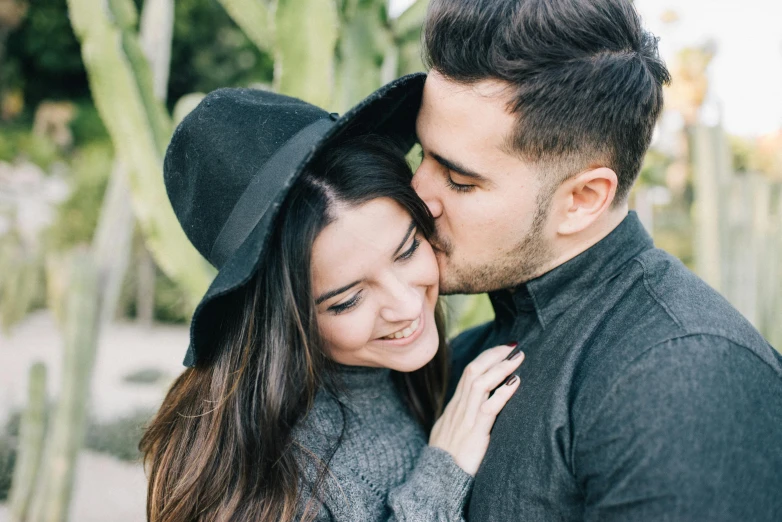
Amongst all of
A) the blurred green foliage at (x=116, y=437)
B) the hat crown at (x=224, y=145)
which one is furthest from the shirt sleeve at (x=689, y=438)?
the blurred green foliage at (x=116, y=437)

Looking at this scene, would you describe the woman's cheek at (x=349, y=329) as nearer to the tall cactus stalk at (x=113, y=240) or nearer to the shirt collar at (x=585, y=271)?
the shirt collar at (x=585, y=271)

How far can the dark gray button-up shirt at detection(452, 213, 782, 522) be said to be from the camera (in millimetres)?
1191

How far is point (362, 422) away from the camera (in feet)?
6.53

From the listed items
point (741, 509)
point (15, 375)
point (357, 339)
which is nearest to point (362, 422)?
point (357, 339)

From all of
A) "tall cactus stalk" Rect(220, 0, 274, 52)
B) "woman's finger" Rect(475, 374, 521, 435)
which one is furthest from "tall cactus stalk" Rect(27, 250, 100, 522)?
"woman's finger" Rect(475, 374, 521, 435)

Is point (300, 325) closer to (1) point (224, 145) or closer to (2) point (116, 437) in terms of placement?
(1) point (224, 145)

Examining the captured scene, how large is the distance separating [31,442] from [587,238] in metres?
3.26

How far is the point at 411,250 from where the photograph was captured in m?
1.82

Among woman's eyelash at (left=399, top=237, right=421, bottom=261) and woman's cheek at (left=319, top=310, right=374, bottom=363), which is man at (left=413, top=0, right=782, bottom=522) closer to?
woman's eyelash at (left=399, top=237, right=421, bottom=261)

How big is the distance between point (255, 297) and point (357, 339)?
298 mm

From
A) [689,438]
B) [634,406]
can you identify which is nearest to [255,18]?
[634,406]

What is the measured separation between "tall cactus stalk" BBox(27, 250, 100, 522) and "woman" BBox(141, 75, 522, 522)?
167cm

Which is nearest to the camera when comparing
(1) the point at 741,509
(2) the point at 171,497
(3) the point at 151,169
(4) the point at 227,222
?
(1) the point at 741,509

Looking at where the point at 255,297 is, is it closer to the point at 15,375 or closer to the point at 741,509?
the point at 741,509
